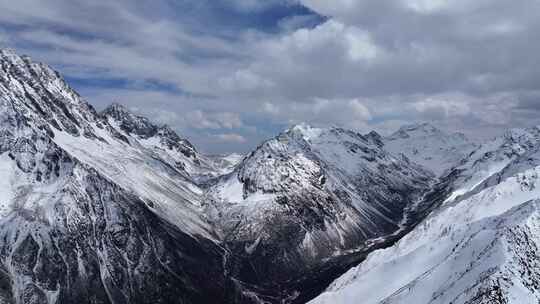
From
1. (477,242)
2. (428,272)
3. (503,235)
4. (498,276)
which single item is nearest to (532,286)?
(498,276)

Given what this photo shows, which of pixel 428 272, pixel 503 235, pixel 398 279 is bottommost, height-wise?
pixel 398 279

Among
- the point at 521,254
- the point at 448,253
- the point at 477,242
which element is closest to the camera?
the point at 521,254

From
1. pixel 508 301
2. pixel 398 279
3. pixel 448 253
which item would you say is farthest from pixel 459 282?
pixel 398 279

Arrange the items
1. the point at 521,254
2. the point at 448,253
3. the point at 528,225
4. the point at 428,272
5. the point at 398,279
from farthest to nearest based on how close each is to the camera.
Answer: the point at 398,279 → the point at 448,253 → the point at 428,272 → the point at 528,225 → the point at 521,254

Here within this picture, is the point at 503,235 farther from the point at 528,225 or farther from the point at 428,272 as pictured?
the point at 428,272

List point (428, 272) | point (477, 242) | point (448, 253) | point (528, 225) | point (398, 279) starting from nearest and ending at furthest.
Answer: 1. point (528, 225)
2. point (477, 242)
3. point (428, 272)
4. point (448, 253)
5. point (398, 279)

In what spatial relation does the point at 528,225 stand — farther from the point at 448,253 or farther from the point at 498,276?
the point at 448,253

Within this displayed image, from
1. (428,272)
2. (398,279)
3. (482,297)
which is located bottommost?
(398,279)

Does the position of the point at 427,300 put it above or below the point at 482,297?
below

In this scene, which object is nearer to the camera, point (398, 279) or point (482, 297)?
point (482, 297)

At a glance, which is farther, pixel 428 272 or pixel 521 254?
pixel 428 272
